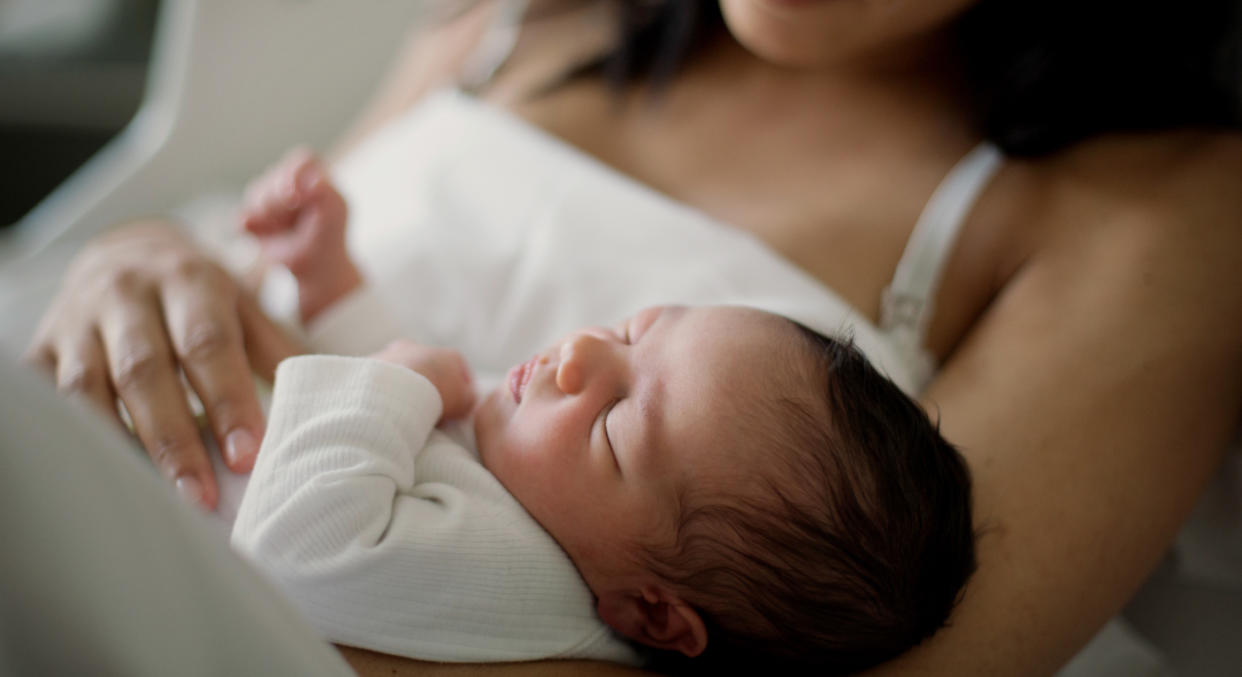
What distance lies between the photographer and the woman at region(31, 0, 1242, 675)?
2.44ft

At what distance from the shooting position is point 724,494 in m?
0.64

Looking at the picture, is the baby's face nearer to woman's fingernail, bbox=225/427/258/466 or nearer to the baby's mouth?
the baby's mouth

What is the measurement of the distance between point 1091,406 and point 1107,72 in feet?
1.50

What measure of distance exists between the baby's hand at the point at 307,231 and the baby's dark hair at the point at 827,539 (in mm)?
450

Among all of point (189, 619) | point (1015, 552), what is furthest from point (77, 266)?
point (1015, 552)

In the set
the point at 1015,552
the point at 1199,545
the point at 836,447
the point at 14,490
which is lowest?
the point at 1199,545

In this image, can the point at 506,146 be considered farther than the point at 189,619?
Yes

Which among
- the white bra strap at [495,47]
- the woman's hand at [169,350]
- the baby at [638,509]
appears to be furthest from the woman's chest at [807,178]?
the woman's hand at [169,350]

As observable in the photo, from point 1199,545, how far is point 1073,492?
1.20 ft

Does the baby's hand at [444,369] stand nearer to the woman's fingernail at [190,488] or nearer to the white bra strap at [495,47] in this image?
the woman's fingernail at [190,488]

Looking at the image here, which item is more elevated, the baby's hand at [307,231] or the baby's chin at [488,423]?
the baby's hand at [307,231]

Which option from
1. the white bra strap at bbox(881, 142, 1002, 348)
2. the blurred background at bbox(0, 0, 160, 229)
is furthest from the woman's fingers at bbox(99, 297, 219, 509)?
the blurred background at bbox(0, 0, 160, 229)

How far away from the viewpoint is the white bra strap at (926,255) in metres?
0.94

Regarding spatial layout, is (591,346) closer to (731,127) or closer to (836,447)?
(836,447)
